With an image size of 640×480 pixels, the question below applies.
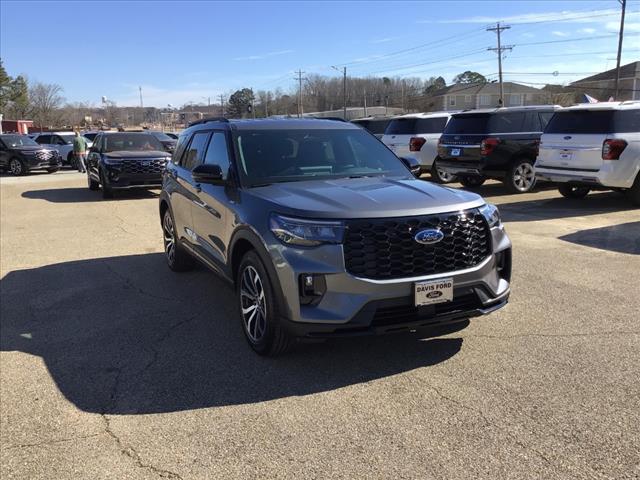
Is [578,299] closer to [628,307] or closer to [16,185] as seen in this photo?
[628,307]

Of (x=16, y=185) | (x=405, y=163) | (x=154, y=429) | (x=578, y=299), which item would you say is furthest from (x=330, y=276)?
(x=16, y=185)

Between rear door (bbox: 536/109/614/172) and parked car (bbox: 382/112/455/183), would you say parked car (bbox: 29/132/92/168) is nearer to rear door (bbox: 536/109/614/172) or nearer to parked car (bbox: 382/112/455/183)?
parked car (bbox: 382/112/455/183)

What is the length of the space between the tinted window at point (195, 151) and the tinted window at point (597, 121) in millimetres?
7560

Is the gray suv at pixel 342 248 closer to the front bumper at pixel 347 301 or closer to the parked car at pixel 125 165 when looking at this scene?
the front bumper at pixel 347 301

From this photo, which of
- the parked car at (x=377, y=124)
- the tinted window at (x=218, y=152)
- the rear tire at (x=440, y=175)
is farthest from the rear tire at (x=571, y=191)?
the tinted window at (x=218, y=152)

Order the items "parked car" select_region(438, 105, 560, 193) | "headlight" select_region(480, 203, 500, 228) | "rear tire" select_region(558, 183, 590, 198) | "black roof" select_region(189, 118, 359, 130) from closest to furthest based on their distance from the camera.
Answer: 1. "headlight" select_region(480, 203, 500, 228)
2. "black roof" select_region(189, 118, 359, 130)
3. "rear tire" select_region(558, 183, 590, 198)
4. "parked car" select_region(438, 105, 560, 193)

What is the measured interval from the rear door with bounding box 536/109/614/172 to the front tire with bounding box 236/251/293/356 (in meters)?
8.16

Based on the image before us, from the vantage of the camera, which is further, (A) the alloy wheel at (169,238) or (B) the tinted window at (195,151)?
(A) the alloy wheel at (169,238)

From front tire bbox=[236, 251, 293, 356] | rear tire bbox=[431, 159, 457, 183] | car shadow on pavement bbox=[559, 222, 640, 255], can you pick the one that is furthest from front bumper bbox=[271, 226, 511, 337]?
rear tire bbox=[431, 159, 457, 183]

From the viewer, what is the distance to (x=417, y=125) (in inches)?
632

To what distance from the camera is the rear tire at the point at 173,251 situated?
22.2ft

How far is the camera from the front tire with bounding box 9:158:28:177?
79.7 feet

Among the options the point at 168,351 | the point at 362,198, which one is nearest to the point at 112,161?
the point at 168,351

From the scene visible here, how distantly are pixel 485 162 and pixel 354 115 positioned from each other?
83954mm
